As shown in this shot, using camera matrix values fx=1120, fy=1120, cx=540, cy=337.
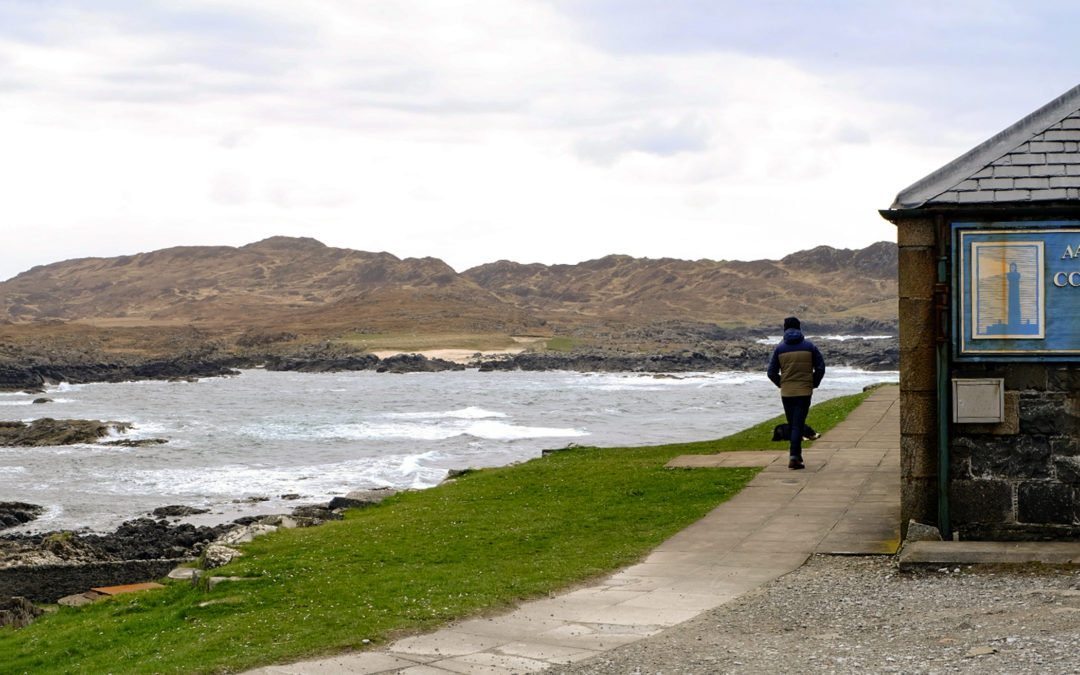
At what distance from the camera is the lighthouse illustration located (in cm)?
948

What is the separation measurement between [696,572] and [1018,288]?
366 cm

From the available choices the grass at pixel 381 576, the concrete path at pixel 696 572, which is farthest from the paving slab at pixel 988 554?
the grass at pixel 381 576

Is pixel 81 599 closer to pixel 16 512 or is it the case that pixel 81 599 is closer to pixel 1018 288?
pixel 1018 288

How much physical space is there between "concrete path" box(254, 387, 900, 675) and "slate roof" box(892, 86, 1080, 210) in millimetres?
3190

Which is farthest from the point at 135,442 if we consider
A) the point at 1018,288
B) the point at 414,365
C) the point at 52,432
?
the point at 414,365

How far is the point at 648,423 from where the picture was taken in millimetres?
44844

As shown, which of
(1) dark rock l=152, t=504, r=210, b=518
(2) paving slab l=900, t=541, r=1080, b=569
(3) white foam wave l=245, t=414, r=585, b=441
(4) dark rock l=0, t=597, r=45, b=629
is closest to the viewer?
(2) paving slab l=900, t=541, r=1080, b=569

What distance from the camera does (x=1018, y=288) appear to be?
9531 millimetres

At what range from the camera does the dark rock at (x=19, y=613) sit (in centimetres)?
1263

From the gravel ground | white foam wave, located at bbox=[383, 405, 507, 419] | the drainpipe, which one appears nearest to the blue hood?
the drainpipe

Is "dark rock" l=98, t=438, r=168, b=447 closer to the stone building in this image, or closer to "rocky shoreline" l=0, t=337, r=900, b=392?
the stone building

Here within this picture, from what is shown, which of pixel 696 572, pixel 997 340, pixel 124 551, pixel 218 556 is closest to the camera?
pixel 997 340

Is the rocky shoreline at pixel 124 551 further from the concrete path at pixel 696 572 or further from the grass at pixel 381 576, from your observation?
the concrete path at pixel 696 572

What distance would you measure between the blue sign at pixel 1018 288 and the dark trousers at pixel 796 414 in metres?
4.74
